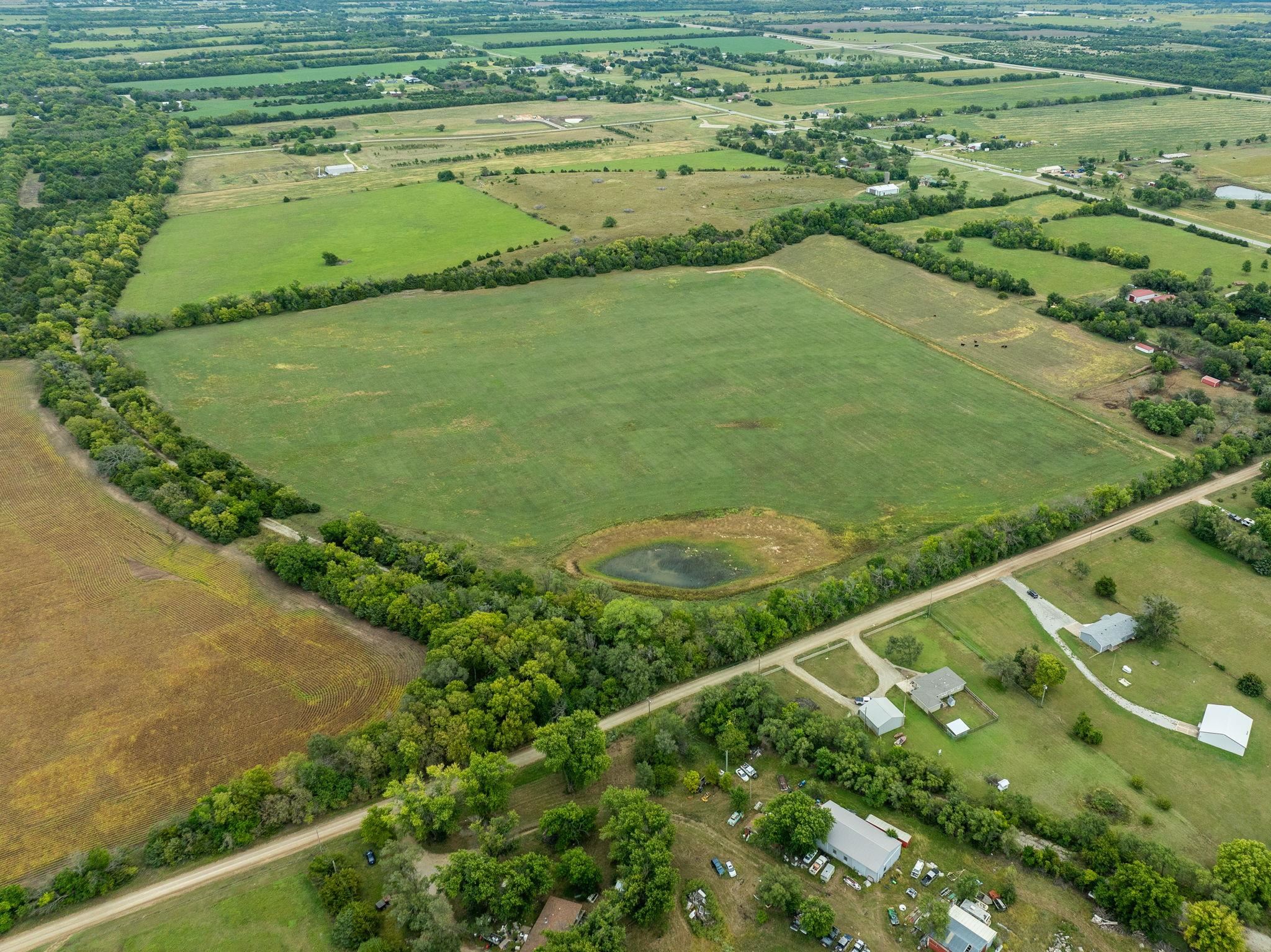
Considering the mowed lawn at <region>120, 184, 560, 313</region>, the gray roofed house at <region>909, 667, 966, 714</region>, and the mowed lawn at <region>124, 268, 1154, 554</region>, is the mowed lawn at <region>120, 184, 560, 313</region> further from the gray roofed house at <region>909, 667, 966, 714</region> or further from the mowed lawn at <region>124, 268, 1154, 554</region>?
the gray roofed house at <region>909, 667, 966, 714</region>

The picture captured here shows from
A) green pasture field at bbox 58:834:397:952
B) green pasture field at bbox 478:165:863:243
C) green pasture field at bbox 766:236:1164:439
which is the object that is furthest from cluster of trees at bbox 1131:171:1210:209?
green pasture field at bbox 58:834:397:952

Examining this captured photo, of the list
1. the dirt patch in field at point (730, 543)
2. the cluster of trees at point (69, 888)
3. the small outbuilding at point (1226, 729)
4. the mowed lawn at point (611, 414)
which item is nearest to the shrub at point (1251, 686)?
the small outbuilding at point (1226, 729)

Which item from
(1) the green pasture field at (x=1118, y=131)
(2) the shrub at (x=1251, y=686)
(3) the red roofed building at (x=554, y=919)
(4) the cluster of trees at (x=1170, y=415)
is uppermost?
(1) the green pasture field at (x=1118, y=131)

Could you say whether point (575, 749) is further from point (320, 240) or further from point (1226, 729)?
point (320, 240)

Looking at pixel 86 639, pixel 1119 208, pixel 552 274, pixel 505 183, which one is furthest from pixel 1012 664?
pixel 505 183

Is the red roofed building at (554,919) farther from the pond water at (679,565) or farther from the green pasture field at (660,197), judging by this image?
the green pasture field at (660,197)

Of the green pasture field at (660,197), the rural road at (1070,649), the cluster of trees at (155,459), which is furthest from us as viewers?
the green pasture field at (660,197)
